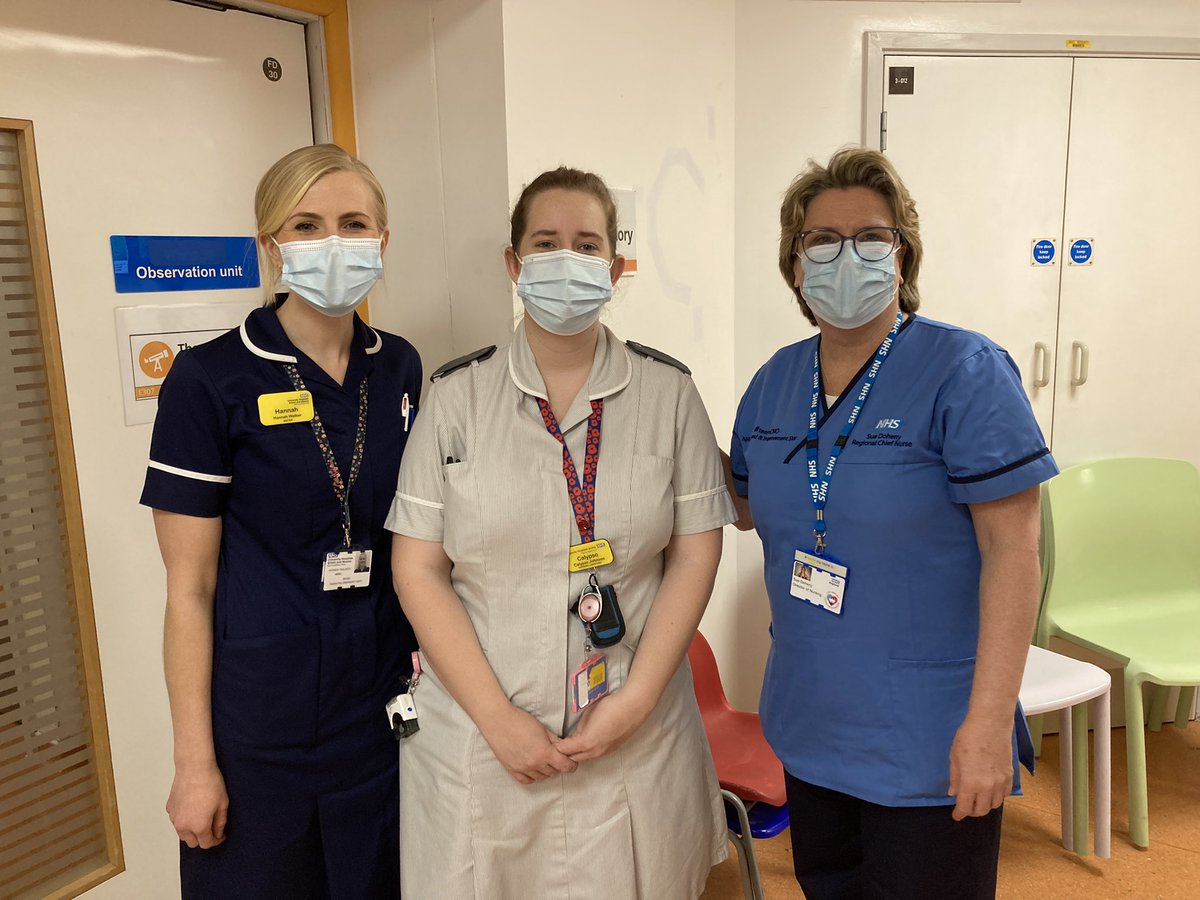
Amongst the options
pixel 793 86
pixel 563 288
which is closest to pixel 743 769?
pixel 563 288

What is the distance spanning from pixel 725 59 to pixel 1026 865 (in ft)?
8.40

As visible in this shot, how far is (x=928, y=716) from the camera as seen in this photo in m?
1.46

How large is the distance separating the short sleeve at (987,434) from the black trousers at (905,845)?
557 millimetres

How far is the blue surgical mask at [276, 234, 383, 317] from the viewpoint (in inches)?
58.9

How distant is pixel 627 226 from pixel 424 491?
1.21 m

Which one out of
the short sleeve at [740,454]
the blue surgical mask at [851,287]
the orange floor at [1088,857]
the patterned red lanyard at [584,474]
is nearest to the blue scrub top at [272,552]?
the patterned red lanyard at [584,474]

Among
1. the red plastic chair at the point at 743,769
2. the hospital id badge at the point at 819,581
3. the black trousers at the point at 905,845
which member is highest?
the hospital id badge at the point at 819,581

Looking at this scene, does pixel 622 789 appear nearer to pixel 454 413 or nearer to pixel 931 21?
pixel 454 413

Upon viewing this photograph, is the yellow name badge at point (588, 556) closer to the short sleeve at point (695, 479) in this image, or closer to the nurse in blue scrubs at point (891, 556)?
the short sleeve at point (695, 479)

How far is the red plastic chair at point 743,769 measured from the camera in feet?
6.64

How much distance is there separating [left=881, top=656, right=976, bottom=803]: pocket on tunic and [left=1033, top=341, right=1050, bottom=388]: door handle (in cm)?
194

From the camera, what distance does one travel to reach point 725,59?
2.66 meters

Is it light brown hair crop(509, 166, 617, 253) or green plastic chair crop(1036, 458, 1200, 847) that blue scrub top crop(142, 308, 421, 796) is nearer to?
light brown hair crop(509, 166, 617, 253)

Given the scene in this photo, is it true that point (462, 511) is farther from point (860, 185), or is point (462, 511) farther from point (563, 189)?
point (860, 185)
